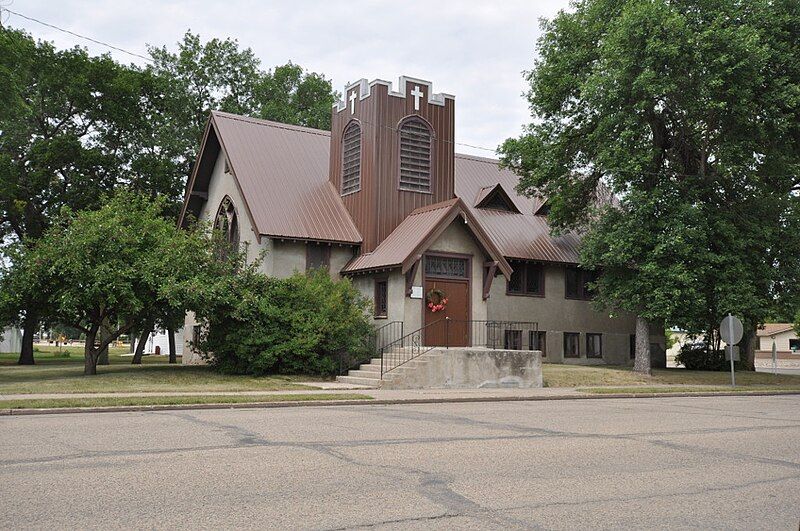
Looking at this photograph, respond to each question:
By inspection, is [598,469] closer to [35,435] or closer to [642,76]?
[35,435]

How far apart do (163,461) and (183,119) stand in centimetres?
3779

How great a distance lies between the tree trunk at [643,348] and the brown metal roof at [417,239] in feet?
22.0

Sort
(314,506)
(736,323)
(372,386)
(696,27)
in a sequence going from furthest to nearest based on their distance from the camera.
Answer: (696,27)
(736,323)
(372,386)
(314,506)

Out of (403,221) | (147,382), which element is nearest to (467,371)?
(403,221)

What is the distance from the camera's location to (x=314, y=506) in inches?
252

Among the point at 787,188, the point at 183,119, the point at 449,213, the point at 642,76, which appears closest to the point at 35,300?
the point at 449,213

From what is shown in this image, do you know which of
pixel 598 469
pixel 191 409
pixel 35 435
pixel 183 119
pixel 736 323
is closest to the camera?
pixel 598 469

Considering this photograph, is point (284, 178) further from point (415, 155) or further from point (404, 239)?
point (404, 239)

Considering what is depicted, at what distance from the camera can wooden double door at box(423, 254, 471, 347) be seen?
25328 millimetres

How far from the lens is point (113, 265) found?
71.6 feet

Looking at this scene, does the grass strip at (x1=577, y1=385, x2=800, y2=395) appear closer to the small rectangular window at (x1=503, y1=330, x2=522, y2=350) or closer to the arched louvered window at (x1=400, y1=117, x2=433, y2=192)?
the small rectangular window at (x1=503, y1=330, x2=522, y2=350)

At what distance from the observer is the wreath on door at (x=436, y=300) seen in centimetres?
2498

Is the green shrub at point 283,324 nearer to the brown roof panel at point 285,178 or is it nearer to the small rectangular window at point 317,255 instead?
the small rectangular window at point 317,255

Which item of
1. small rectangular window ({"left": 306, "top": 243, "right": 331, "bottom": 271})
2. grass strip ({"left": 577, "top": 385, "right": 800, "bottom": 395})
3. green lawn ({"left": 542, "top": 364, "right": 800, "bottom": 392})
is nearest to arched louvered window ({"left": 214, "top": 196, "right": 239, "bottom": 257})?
small rectangular window ({"left": 306, "top": 243, "right": 331, "bottom": 271})
